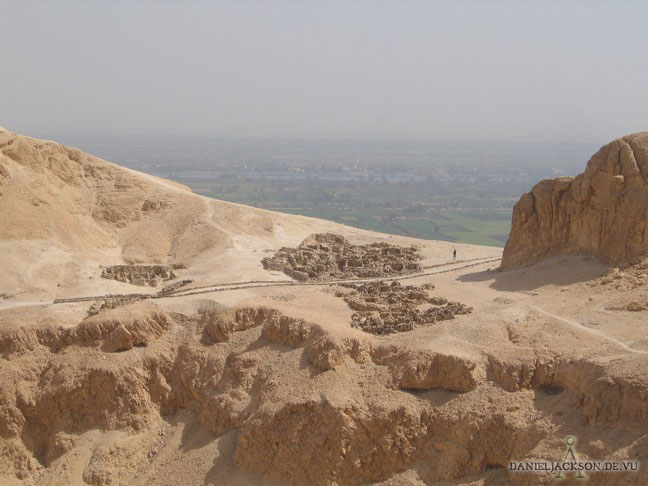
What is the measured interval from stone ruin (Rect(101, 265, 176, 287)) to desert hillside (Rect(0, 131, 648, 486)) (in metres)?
0.20

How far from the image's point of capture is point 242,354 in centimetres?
2377

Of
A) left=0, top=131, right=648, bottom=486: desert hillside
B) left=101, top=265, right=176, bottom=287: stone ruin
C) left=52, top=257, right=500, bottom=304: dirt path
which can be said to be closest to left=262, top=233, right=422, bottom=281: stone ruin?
left=0, top=131, right=648, bottom=486: desert hillside

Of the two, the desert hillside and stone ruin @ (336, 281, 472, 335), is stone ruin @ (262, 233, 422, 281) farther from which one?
stone ruin @ (336, 281, 472, 335)

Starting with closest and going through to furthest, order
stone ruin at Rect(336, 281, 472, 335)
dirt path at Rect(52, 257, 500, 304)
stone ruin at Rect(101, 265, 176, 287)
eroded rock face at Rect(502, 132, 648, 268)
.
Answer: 1. stone ruin at Rect(336, 281, 472, 335)
2. eroded rock face at Rect(502, 132, 648, 268)
3. dirt path at Rect(52, 257, 500, 304)
4. stone ruin at Rect(101, 265, 176, 287)

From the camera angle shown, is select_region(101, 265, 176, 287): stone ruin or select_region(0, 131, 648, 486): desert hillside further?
select_region(101, 265, 176, 287): stone ruin

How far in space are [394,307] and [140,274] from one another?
14820 millimetres

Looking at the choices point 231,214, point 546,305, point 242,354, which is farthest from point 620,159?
point 231,214

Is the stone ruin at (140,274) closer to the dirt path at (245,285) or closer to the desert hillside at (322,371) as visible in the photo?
the desert hillside at (322,371)

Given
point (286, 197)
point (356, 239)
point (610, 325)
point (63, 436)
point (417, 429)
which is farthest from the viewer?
point (286, 197)

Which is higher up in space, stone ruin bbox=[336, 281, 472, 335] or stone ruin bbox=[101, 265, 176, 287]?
stone ruin bbox=[336, 281, 472, 335]

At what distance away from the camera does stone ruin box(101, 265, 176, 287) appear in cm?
3388

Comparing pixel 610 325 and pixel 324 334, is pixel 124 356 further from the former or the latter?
pixel 610 325

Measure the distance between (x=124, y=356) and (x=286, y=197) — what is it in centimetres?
12031

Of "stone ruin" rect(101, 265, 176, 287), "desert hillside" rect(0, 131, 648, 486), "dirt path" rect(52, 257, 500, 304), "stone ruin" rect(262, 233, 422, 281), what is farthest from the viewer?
"stone ruin" rect(262, 233, 422, 281)
